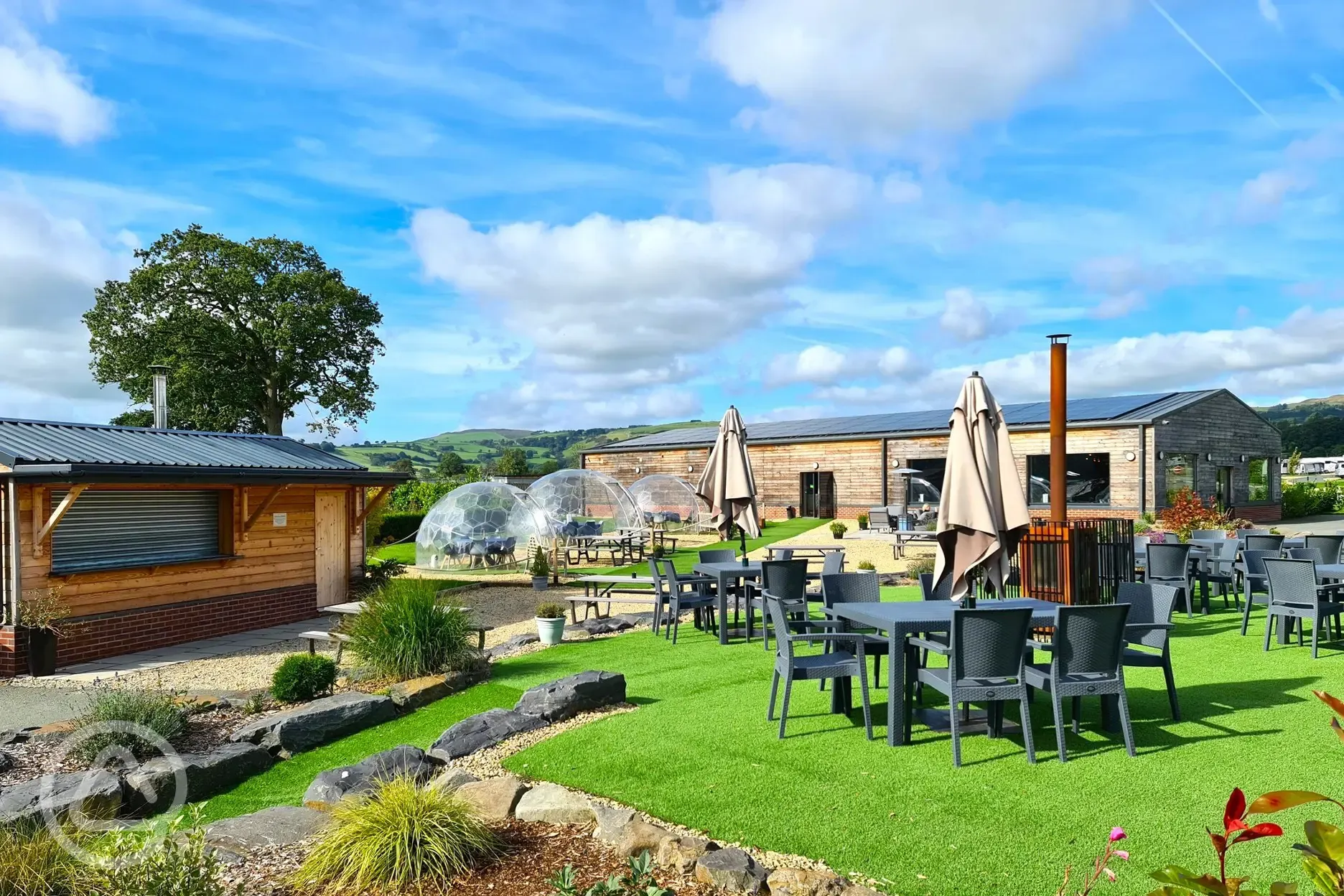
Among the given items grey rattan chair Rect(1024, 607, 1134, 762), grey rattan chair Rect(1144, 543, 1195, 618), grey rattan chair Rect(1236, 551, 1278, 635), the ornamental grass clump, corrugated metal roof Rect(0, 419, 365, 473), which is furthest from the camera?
corrugated metal roof Rect(0, 419, 365, 473)

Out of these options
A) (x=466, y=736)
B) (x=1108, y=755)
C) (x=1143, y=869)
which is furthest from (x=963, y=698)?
(x=466, y=736)

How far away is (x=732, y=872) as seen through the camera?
376 centimetres

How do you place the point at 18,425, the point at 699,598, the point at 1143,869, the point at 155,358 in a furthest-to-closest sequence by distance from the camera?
the point at 155,358 < the point at 18,425 < the point at 699,598 < the point at 1143,869

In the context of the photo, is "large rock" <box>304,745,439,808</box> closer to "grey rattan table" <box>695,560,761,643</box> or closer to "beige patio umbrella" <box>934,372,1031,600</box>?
"beige patio umbrella" <box>934,372,1031,600</box>

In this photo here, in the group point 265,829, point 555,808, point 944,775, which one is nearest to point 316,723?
point 265,829

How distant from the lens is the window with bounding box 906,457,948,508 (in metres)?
30.2

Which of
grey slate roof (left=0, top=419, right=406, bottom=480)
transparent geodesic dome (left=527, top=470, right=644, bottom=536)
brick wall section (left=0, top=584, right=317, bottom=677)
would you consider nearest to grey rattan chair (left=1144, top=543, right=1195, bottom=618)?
grey slate roof (left=0, top=419, right=406, bottom=480)

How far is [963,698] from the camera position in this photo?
213 inches

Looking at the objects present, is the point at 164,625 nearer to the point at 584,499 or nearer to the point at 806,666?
the point at 806,666

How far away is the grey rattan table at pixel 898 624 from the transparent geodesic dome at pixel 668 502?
24103 mm

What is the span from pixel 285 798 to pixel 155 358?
106 feet

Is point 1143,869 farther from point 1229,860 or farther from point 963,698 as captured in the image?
point 963,698

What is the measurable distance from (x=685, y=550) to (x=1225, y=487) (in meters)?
17.9

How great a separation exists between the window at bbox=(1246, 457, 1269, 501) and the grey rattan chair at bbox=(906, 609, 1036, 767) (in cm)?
2973
